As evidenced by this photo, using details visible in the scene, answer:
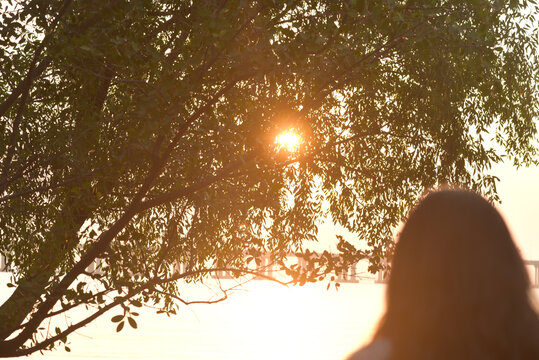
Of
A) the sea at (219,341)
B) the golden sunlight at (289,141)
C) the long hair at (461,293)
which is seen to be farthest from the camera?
the sea at (219,341)

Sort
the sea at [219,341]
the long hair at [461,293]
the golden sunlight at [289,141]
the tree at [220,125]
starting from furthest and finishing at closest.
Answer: the sea at [219,341], the golden sunlight at [289,141], the tree at [220,125], the long hair at [461,293]

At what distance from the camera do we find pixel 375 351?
249 cm

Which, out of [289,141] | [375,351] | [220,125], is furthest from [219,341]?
[375,351]

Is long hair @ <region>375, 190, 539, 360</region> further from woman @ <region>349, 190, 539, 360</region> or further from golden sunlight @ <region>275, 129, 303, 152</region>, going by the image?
golden sunlight @ <region>275, 129, 303, 152</region>

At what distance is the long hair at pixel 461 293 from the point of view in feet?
7.95

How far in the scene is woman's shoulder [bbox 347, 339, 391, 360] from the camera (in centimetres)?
248

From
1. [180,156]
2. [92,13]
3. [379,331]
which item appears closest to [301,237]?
[180,156]

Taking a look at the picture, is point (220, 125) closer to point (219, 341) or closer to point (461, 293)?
point (461, 293)

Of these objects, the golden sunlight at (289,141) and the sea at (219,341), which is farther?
the sea at (219,341)

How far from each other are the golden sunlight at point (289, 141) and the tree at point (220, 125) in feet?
0.30

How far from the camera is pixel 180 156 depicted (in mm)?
8352

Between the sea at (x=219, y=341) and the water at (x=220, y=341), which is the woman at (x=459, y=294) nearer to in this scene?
the sea at (x=219, y=341)

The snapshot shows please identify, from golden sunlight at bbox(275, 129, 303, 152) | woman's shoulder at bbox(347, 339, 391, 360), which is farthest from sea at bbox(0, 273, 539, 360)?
woman's shoulder at bbox(347, 339, 391, 360)

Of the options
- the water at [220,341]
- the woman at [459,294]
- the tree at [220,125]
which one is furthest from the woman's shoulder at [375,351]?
the water at [220,341]
